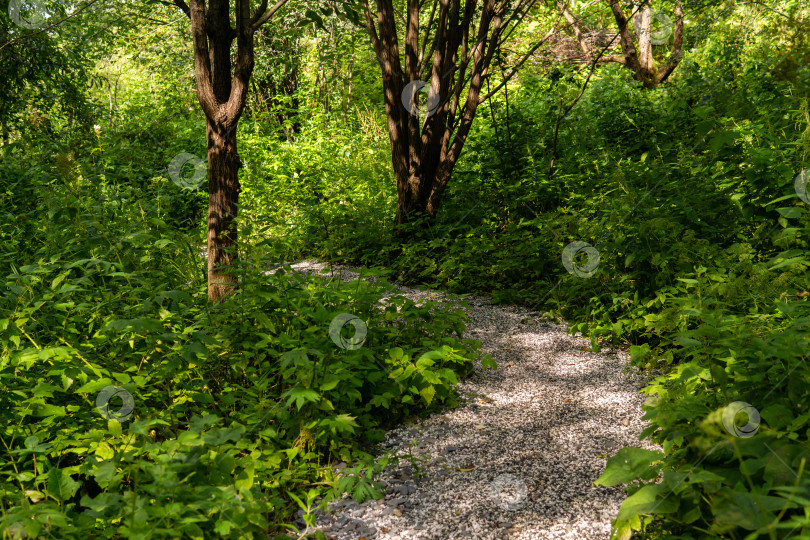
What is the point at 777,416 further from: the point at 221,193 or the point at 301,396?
the point at 221,193

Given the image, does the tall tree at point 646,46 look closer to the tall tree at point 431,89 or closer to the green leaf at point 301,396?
the tall tree at point 431,89

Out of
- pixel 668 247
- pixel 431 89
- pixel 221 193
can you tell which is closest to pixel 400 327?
pixel 221 193

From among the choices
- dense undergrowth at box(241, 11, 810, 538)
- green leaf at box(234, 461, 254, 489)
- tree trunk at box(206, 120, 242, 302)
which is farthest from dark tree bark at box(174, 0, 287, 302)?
green leaf at box(234, 461, 254, 489)

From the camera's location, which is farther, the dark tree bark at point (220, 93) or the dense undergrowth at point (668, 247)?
the dark tree bark at point (220, 93)

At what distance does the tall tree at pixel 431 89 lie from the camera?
18.7 ft

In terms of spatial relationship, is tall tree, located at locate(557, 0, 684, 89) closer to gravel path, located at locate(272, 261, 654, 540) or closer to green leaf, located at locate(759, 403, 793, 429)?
gravel path, located at locate(272, 261, 654, 540)

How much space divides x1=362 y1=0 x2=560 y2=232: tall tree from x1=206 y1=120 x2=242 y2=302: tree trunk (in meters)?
2.34

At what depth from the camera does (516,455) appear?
2.69 metres

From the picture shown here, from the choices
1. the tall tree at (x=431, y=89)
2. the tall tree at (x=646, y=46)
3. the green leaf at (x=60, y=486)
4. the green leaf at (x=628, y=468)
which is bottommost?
the green leaf at (x=60, y=486)

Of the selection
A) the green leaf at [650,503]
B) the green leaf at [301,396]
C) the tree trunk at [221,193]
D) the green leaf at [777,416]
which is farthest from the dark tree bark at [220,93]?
the green leaf at [777,416]

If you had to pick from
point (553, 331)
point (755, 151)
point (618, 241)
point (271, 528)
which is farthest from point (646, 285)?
point (271, 528)

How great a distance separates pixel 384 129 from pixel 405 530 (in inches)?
337

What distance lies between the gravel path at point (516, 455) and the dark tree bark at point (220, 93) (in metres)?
1.66

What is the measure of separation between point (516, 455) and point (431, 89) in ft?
13.4
